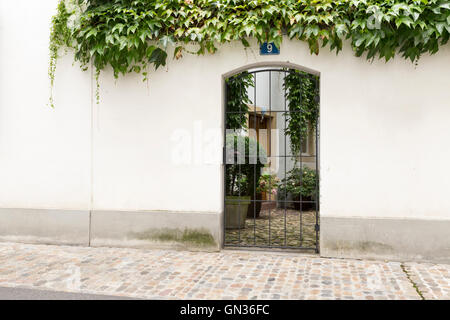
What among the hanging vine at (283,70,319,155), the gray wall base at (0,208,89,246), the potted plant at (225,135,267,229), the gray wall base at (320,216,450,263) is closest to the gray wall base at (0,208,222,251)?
the gray wall base at (0,208,89,246)

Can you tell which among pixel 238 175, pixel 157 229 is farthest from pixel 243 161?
pixel 157 229

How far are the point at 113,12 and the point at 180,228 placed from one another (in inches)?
131

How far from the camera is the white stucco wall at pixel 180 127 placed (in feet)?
17.2

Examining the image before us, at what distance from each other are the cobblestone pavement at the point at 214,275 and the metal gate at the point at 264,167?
86cm

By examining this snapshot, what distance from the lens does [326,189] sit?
5508 mm

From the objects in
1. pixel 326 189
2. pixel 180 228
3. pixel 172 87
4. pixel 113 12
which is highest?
pixel 113 12

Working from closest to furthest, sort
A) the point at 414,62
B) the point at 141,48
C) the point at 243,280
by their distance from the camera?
1. the point at 243,280
2. the point at 414,62
3. the point at 141,48

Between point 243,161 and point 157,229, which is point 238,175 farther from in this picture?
point 157,229

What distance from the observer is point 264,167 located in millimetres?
8555

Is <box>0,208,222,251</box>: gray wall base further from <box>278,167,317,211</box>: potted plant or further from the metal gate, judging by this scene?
<box>278,167,317,211</box>: potted plant

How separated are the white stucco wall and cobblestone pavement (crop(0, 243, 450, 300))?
77 cm

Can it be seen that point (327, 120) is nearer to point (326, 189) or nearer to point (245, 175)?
point (326, 189)

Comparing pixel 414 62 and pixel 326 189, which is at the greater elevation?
pixel 414 62

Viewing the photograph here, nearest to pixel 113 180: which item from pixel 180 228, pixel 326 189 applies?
pixel 180 228
